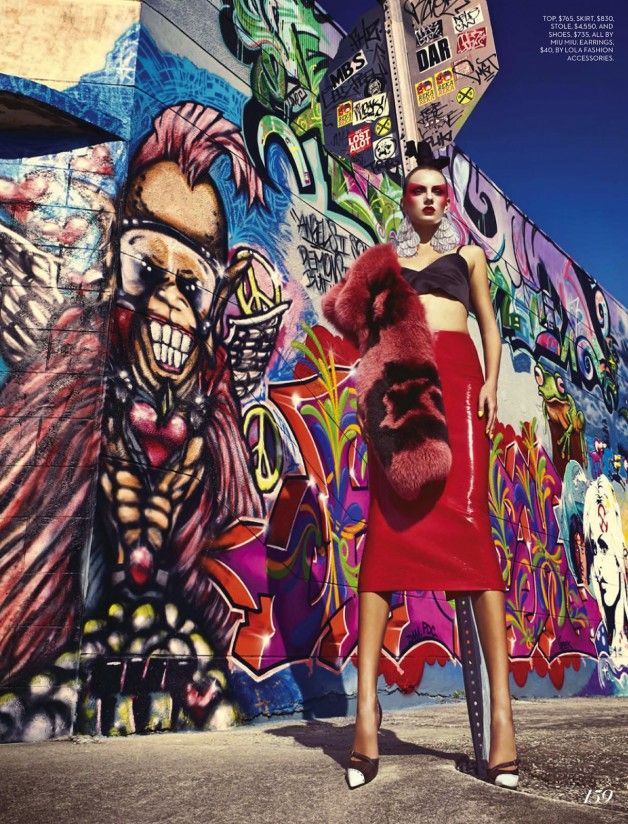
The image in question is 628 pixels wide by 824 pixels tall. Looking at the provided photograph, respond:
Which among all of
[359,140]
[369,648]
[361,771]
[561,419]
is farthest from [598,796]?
[561,419]

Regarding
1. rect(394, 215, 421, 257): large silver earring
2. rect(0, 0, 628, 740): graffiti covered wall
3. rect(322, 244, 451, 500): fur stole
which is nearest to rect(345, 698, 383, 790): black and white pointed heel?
rect(322, 244, 451, 500): fur stole

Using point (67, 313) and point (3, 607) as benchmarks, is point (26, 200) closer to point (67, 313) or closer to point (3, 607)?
point (67, 313)

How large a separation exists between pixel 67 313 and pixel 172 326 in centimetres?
62

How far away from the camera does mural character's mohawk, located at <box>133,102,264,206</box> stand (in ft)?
15.9

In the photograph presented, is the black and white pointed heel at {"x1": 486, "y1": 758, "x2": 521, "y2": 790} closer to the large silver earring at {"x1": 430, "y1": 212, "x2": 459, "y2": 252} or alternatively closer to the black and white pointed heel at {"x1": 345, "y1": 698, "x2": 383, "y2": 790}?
the black and white pointed heel at {"x1": 345, "y1": 698, "x2": 383, "y2": 790}

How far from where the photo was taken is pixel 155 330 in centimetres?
453

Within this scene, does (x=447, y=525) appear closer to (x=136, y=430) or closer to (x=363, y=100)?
(x=136, y=430)

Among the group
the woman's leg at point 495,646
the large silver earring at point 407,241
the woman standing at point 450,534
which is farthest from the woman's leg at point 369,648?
the large silver earring at point 407,241

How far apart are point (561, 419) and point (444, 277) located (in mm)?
8281

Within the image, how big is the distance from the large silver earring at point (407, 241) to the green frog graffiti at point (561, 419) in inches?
297

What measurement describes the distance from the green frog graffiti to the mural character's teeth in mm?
6664

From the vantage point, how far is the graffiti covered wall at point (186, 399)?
13.2ft

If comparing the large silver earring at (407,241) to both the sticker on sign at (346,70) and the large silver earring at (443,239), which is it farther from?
the sticker on sign at (346,70)

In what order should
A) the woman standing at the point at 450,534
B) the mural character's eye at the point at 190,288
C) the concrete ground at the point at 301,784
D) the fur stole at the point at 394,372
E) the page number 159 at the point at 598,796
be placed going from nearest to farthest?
the concrete ground at the point at 301,784 < the page number 159 at the point at 598,796 < the woman standing at the point at 450,534 < the fur stole at the point at 394,372 < the mural character's eye at the point at 190,288
